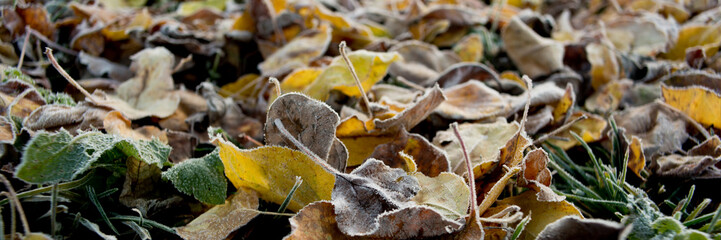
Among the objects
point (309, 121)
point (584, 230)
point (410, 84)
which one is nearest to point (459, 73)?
point (410, 84)

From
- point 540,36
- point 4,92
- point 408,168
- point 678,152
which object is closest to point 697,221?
point 678,152

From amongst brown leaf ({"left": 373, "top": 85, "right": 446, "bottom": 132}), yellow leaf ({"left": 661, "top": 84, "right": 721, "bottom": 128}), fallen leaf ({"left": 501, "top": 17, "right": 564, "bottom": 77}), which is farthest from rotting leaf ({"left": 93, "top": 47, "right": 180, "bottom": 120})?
yellow leaf ({"left": 661, "top": 84, "right": 721, "bottom": 128})

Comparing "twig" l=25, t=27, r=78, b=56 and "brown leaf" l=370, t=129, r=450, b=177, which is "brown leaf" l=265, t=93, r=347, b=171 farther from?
"twig" l=25, t=27, r=78, b=56

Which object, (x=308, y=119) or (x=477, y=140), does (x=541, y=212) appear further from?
(x=308, y=119)

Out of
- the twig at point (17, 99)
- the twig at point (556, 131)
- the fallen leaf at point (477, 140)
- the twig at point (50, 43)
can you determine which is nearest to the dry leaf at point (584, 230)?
the fallen leaf at point (477, 140)

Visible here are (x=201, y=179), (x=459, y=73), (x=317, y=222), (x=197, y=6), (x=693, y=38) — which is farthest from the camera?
(x=197, y=6)

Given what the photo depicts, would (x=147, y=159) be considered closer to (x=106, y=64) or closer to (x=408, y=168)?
(x=408, y=168)

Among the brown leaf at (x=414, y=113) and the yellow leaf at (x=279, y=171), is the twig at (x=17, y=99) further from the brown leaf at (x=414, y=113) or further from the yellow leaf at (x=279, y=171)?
the brown leaf at (x=414, y=113)
